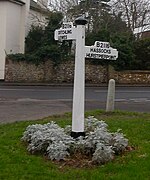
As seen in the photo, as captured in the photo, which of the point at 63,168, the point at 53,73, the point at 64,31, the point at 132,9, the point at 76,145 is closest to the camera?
the point at 63,168

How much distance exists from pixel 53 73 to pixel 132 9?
12.9m

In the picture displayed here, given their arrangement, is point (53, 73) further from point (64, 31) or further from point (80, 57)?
point (80, 57)

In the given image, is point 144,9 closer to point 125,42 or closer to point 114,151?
point 125,42

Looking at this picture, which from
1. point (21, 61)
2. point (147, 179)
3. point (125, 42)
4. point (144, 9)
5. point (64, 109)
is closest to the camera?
point (147, 179)

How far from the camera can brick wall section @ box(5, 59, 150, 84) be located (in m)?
28.3

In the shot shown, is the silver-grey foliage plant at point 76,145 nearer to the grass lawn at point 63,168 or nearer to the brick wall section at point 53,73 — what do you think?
the grass lawn at point 63,168

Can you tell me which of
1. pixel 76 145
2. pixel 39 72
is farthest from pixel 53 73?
pixel 76 145

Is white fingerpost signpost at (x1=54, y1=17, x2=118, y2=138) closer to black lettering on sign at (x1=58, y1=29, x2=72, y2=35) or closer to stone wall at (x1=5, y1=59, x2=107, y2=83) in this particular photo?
black lettering on sign at (x1=58, y1=29, x2=72, y2=35)

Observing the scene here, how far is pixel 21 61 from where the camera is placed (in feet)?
92.7

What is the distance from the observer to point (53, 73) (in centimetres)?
2869

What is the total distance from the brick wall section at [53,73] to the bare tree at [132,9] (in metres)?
9.72

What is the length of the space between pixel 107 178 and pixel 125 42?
1047 inches

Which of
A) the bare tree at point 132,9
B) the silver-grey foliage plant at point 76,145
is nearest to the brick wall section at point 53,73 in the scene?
the bare tree at point 132,9

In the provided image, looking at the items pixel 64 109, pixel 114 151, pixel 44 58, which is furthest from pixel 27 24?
pixel 114 151
